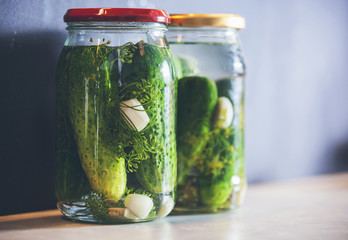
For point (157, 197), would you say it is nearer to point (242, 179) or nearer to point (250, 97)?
point (242, 179)

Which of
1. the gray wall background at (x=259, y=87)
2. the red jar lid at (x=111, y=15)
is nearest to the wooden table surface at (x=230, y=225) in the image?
the gray wall background at (x=259, y=87)

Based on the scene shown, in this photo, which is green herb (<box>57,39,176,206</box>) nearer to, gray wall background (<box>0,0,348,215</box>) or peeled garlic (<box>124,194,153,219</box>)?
peeled garlic (<box>124,194,153,219</box>)

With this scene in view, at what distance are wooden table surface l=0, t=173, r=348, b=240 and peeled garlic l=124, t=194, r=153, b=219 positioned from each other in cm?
3

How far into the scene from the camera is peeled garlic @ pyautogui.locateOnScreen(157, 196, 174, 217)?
934 millimetres

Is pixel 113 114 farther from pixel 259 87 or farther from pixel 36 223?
pixel 259 87

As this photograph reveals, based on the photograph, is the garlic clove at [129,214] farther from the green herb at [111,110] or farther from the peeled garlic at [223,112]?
the peeled garlic at [223,112]

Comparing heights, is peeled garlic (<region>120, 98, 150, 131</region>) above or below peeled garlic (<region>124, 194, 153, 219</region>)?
above

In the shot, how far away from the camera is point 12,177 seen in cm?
102

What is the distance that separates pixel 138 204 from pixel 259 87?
0.66 m

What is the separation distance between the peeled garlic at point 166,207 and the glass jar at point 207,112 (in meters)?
0.08

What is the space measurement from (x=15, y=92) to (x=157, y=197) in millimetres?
334

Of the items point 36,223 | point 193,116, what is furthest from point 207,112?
point 36,223

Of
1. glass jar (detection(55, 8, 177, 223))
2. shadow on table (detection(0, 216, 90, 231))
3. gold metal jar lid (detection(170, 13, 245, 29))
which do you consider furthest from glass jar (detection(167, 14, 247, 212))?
shadow on table (detection(0, 216, 90, 231))

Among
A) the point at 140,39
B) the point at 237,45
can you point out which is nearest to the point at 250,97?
the point at 237,45
